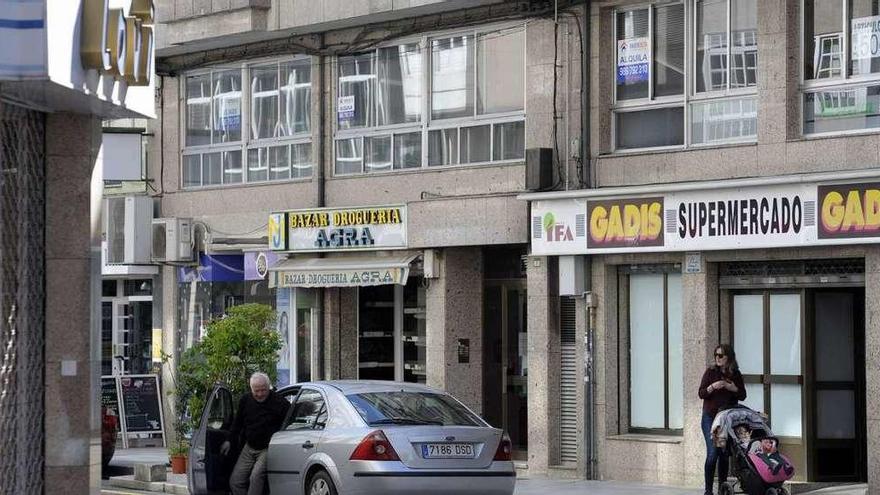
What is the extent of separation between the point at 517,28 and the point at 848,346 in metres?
6.41

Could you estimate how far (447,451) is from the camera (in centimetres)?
1680

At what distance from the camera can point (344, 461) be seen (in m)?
16.7

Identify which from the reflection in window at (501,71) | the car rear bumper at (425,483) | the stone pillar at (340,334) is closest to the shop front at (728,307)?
the reflection in window at (501,71)

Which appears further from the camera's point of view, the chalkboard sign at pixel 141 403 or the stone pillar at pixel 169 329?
the stone pillar at pixel 169 329

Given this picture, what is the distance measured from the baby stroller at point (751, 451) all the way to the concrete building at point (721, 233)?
176 centimetres

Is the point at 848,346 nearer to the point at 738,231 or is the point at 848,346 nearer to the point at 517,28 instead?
the point at 738,231

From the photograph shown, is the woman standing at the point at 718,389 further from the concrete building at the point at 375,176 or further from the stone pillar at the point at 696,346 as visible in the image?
the concrete building at the point at 375,176

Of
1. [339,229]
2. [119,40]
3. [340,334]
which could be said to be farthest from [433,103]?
[119,40]

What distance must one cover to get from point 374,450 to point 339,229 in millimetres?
10365

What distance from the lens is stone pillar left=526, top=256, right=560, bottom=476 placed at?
77.7 ft

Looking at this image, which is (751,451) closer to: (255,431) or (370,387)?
(370,387)

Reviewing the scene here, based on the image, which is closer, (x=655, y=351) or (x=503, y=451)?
(x=503, y=451)

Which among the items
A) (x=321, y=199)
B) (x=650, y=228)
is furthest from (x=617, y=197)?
(x=321, y=199)

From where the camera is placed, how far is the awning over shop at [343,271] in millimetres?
25516
